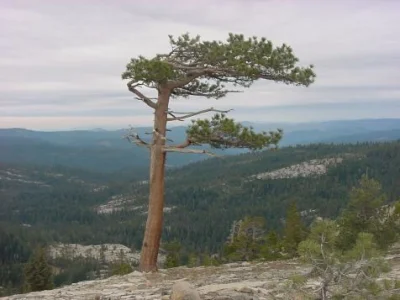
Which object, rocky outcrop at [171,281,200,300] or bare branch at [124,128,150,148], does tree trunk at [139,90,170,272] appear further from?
rocky outcrop at [171,281,200,300]

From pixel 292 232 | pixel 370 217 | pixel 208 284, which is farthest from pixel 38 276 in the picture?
pixel 208 284

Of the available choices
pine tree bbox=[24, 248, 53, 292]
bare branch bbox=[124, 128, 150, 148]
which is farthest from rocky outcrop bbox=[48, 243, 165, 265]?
bare branch bbox=[124, 128, 150, 148]

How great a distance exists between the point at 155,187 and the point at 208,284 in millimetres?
5349

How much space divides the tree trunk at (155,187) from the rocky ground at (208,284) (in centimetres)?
70

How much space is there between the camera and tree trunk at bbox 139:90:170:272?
17.1m

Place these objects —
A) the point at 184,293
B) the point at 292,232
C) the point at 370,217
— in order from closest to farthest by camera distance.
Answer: the point at 184,293 < the point at 370,217 < the point at 292,232

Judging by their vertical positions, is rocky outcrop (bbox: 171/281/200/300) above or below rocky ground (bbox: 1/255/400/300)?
above

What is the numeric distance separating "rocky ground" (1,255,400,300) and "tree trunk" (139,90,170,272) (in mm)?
698

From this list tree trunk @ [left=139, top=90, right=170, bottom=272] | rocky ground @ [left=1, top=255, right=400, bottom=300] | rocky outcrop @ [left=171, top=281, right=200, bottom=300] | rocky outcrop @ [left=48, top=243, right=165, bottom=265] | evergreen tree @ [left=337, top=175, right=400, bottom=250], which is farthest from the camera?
rocky outcrop @ [left=48, top=243, right=165, bottom=265]

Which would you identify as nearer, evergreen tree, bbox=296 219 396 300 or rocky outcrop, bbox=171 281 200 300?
evergreen tree, bbox=296 219 396 300

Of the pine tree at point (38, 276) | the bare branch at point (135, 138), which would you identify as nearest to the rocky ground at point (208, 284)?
the bare branch at point (135, 138)

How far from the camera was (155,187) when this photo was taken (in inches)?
678

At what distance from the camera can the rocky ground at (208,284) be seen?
34.8ft

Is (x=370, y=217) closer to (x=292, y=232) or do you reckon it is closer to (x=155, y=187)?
(x=155, y=187)
